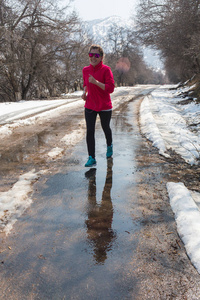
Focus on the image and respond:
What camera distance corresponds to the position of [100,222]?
98.0 inches

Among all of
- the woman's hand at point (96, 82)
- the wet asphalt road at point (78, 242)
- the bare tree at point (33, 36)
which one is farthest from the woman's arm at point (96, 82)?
the bare tree at point (33, 36)

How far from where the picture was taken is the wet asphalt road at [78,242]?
5.56 ft

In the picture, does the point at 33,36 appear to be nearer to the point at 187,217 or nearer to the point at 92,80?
the point at 92,80

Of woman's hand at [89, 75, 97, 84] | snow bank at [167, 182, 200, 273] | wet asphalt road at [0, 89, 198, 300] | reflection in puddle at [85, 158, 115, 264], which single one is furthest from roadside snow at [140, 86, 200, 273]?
woman's hand at [89, 75, 97, 84]

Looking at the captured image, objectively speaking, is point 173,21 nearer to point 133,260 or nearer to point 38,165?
point 38,165

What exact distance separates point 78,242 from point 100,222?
15.2 inches

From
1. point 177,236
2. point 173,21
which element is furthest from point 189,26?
point 177,236

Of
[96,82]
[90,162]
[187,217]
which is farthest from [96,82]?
[187,217]

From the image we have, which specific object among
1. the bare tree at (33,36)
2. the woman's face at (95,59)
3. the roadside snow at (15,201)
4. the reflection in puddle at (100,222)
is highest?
the bare tree at (33,36)

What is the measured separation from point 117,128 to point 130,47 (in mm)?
52475

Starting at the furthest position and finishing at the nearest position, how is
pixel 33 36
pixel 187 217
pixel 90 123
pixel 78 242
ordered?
pixel 33 36 < pixel 90 123 < pixel 187 217 < pixel 78 242

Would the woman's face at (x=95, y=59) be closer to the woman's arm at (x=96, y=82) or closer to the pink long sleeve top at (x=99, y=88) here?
the pink long sleeve top at (x=99, y=88)

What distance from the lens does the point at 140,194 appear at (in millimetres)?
3090

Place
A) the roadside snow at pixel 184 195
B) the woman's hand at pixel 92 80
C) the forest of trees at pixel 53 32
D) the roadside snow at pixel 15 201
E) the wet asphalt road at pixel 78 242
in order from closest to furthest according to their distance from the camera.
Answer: the wet asphalt road at pixel 78 242 < the roadside snow at pixel 184 195 < the roadside snow at pixel 15 201 < the woman's hand at pixel 92 80 < the forest of trees at pixel 53 32
